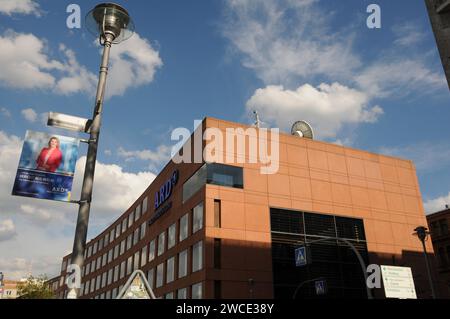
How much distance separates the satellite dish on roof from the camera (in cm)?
4728

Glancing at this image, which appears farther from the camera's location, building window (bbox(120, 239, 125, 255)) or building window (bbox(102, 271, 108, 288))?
building window (bbox(102, 271, 108, 288))

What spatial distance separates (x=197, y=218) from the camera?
128ft

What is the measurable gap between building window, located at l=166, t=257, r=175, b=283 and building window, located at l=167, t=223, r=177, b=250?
1.57m

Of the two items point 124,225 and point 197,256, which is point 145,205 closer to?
point 124,225

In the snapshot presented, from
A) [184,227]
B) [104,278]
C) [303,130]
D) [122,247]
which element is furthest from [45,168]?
[104,278]

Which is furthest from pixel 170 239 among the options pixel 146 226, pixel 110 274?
pixel 110 274

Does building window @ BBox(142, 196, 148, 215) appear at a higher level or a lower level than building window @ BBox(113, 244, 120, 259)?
higher

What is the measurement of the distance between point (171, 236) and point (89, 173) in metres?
38.7

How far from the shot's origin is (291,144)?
4356 centimetres

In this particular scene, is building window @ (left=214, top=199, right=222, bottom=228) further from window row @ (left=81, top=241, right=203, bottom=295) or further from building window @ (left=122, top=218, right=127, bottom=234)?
building window @ (left=122, top=218, right=127, bottom=234)

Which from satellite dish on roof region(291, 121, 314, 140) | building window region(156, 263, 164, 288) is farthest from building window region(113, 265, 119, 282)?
Answer: satellite dish on roof region(291, 121, 314, 140)
